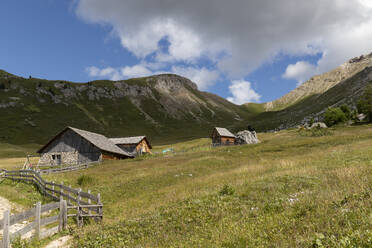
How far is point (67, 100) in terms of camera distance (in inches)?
6147

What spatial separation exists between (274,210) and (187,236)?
3.11 meters

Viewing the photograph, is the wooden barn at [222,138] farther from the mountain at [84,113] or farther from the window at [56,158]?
the mountain at [84,113]

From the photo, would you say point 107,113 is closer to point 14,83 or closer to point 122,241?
point 14,83

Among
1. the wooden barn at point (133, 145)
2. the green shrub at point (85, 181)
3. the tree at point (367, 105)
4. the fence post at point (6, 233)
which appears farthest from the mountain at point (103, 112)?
the fence post at point (6, 233)

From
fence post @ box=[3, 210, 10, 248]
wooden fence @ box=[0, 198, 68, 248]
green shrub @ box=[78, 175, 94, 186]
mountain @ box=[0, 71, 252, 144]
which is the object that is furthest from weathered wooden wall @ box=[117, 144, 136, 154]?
fence post @ box=[3, 210, 10, 248]

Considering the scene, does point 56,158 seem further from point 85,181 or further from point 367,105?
point 367,105

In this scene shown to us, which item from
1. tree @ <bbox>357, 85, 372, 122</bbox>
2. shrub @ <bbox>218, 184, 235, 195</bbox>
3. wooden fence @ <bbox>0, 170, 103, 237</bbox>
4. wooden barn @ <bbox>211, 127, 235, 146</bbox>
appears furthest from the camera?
wooden barn @ <bbox>211, 127, 235, 146</bbox>

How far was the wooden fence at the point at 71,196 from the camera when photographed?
11781 mm

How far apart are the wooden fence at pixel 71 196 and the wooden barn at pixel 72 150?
18805mm

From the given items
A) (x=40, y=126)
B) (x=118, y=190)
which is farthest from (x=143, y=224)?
(x=40, y=126)

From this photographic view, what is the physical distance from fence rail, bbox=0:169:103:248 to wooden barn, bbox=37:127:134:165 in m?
18.8

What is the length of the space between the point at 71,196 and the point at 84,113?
14614cm

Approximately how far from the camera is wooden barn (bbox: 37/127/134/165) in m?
47.3

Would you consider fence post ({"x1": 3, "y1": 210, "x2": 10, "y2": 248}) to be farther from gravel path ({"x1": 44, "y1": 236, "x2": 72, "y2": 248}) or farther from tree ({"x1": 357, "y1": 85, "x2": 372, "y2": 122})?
tree ({"x1": 357, "y1": 85, "x2": 372, "y2": 122})
